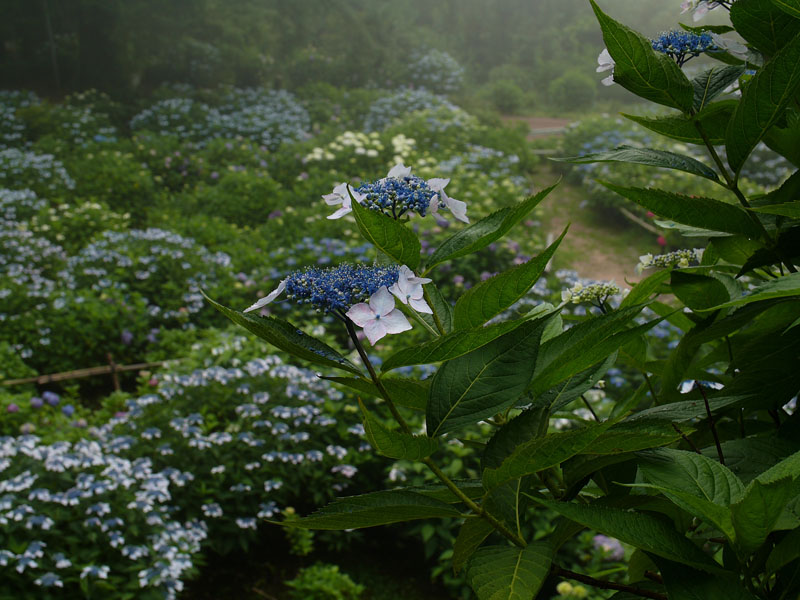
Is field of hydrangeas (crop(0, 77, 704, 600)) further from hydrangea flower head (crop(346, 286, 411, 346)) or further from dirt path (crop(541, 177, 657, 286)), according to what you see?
dirt path (crop(541, 177, 657, 286))

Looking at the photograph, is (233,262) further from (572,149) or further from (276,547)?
(572,149)

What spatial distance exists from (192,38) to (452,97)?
15.3 feet

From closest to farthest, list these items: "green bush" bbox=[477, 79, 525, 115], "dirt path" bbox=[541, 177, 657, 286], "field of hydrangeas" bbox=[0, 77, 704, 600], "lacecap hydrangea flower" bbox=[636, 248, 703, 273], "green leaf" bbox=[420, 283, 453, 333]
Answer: "green leaf" bbox=[420, 283, 453, 333] → "lacecap hydrangea flower" bbox=[636, 248, 703, 273] → "field of hydrangeas" bbox=[0, 77, 704, 600] → "dirt path" bbox=[541, 177, 657, 286] → "green bush" bbox=[477, 79, 525, 115]

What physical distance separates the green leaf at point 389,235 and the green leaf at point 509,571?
22 cm

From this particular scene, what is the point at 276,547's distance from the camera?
2980mm

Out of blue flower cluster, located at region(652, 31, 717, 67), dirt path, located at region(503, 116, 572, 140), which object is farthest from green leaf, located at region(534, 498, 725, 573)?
dirt path, located at region(503, 116, 572, 140)

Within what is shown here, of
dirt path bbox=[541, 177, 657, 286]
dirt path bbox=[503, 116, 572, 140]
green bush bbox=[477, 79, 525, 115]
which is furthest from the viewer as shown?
green bush bbox=[477, 79, 525, 115]

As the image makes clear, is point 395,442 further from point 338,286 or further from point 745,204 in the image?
point 745,204

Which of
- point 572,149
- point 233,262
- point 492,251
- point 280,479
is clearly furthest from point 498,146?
point 280,479

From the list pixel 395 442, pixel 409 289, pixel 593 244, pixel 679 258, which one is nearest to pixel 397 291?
pixel 409 289

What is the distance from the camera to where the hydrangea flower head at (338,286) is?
503mm

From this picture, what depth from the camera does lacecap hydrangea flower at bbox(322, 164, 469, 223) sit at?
565mm

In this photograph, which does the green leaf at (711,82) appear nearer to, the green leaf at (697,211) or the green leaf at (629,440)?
the green leaf at (697,211)

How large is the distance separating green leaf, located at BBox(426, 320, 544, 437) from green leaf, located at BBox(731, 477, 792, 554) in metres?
0.15
